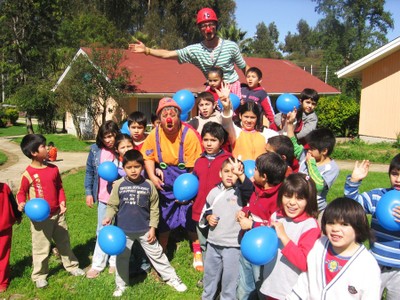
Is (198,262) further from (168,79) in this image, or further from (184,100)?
(168,79)

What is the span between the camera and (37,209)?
163 inches

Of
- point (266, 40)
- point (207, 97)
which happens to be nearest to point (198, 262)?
point (207, 97)

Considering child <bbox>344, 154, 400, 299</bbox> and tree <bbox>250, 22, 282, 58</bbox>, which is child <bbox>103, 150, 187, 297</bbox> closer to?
child <bbox>344, 154, 400, 299</bbox>

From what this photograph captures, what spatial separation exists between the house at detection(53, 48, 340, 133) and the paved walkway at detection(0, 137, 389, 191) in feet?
15.5

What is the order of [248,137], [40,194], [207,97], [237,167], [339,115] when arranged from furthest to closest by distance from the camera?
[339,115] < [207,97] < [40,194] < [248,137] < [237,167]

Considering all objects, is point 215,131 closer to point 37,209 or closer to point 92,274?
point 37,209

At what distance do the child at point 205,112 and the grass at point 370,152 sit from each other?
10802 millimetres

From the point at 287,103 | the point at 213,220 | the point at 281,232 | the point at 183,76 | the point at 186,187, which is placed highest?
the point at 183,76

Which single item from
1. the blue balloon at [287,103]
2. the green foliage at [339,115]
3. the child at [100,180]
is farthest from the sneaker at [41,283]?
the green foliage at [339,115]

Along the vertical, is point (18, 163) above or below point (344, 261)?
below

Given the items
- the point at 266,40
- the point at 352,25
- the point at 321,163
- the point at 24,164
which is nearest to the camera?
the point at 321,163

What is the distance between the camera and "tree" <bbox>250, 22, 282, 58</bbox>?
75681mm

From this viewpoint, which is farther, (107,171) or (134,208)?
(107,171)

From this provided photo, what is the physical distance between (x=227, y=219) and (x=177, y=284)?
1.24m
